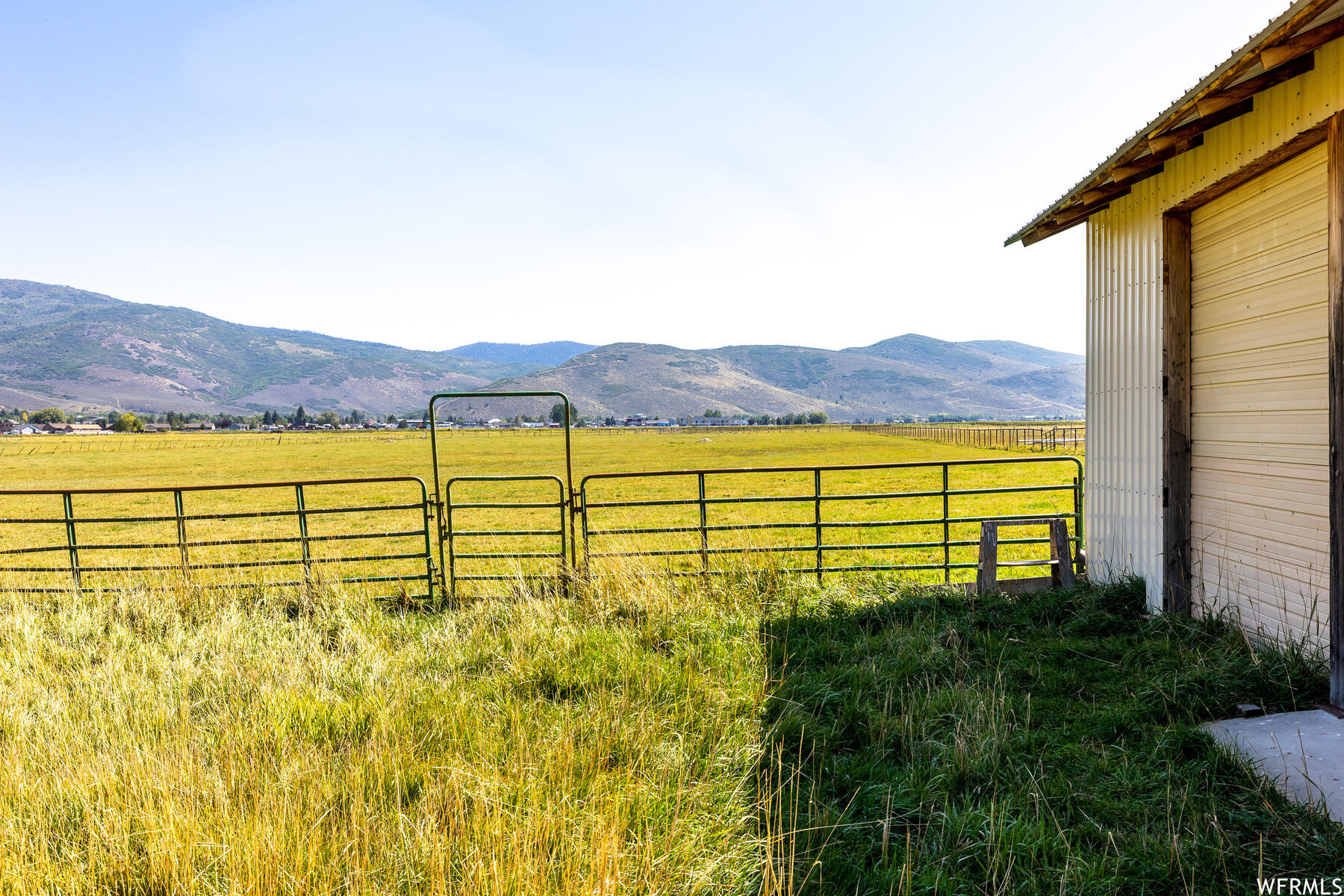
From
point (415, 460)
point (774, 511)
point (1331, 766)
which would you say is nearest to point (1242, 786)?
point (1331, 766)

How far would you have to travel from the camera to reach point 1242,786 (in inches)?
145

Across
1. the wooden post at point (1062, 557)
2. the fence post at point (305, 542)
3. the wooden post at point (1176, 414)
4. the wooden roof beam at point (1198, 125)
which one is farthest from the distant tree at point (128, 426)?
the wooden roof beam at point (1198, 125)

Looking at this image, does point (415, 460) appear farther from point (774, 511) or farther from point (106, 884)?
point (106, 884)

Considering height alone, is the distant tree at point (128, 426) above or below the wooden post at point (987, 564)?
above

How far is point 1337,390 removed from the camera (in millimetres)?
4555

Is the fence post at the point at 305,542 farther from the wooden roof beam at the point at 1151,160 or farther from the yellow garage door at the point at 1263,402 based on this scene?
the yellow garage door at the point at 1263,402

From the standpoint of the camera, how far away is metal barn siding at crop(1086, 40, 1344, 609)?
20.4 ft

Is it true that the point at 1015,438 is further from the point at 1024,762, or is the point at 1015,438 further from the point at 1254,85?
the point at 1024,762

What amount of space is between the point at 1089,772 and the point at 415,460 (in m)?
51.9

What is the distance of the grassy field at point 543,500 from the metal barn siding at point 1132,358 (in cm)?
263

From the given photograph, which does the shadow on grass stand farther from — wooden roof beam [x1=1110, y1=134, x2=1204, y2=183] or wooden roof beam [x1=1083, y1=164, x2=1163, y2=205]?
wooden roof beam [x1=1083, y1=164, x2=1163, y2=205]

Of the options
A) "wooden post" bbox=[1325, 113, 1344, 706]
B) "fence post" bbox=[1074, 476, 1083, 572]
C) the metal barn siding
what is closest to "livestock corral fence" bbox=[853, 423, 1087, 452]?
"fence post" bbox=[1074, 476, 1083, 572]

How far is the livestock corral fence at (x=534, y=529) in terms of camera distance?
8227mm

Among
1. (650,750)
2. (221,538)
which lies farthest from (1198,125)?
(221,538)
